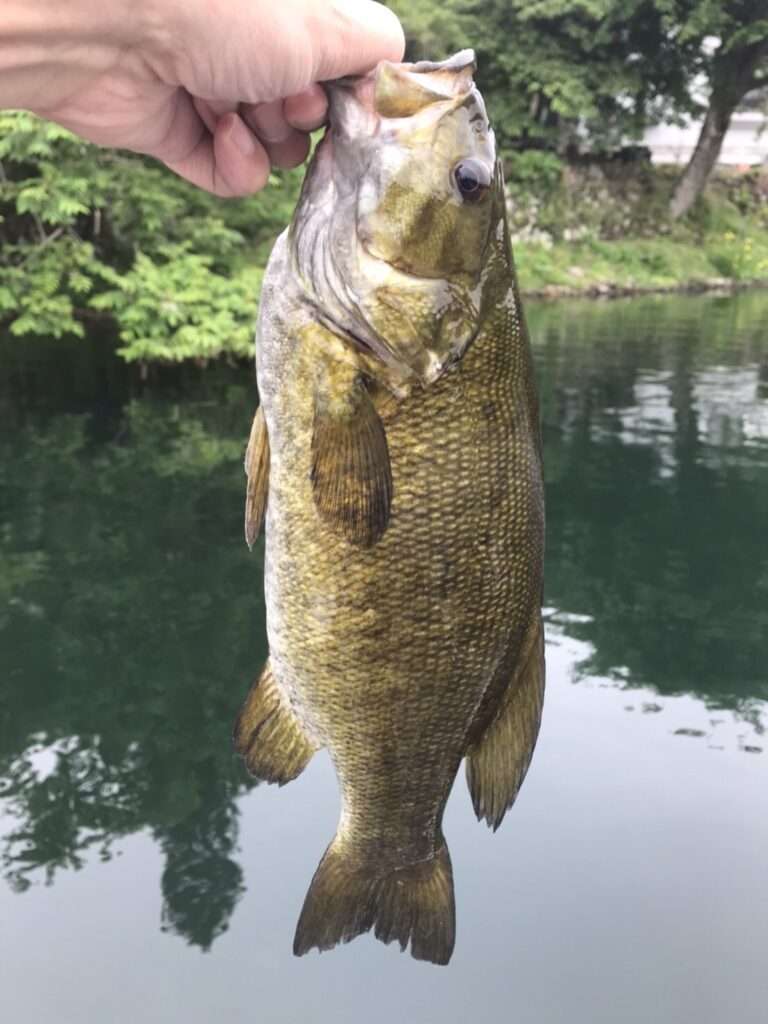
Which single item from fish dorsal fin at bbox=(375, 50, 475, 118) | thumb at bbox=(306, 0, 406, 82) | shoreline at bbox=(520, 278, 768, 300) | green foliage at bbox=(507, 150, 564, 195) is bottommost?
shoreline at bbox=(520, 278, 768, 300)

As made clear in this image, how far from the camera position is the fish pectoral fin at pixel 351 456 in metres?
1.72

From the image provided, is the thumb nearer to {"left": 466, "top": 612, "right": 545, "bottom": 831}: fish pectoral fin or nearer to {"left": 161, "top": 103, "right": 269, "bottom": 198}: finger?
{"left": 161, "top": 103, "right": 269, "bottom": 198}: finger

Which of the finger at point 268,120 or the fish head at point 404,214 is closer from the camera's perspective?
the fish head at point 404,214

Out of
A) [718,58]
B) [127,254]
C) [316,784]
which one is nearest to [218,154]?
[316,784]

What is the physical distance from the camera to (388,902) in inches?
85.6

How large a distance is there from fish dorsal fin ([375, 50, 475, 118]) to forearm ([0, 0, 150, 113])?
441 millimetres

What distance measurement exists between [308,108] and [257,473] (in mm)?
733

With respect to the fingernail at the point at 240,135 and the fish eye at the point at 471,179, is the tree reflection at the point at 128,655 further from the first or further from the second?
the fish eye at the point at 471,179

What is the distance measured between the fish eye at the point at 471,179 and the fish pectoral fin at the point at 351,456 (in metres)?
0.39

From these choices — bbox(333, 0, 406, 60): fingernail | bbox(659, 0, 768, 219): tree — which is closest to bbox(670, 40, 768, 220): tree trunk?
bbox(659, 0, 768, 219): tree

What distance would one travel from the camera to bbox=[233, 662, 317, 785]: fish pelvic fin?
81.0 inches

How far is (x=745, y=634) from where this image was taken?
774 centimetres

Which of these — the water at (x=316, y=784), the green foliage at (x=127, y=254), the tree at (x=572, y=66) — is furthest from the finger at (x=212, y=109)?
the tree at (x=572, y=66)

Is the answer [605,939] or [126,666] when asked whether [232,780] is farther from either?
[605,939]
